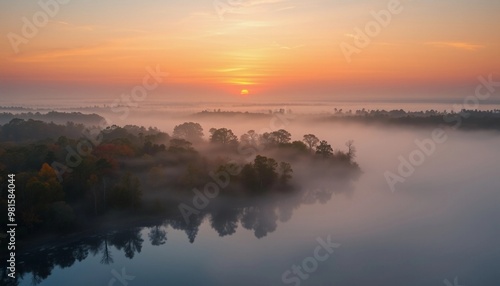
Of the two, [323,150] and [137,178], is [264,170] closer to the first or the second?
[137,178]

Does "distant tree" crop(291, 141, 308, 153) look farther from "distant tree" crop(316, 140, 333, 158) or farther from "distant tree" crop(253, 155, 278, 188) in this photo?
"distant tree" crop(253, 155, 278, 188)

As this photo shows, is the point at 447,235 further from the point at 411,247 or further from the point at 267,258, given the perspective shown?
the point at 267,258

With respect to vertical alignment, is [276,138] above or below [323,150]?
above
